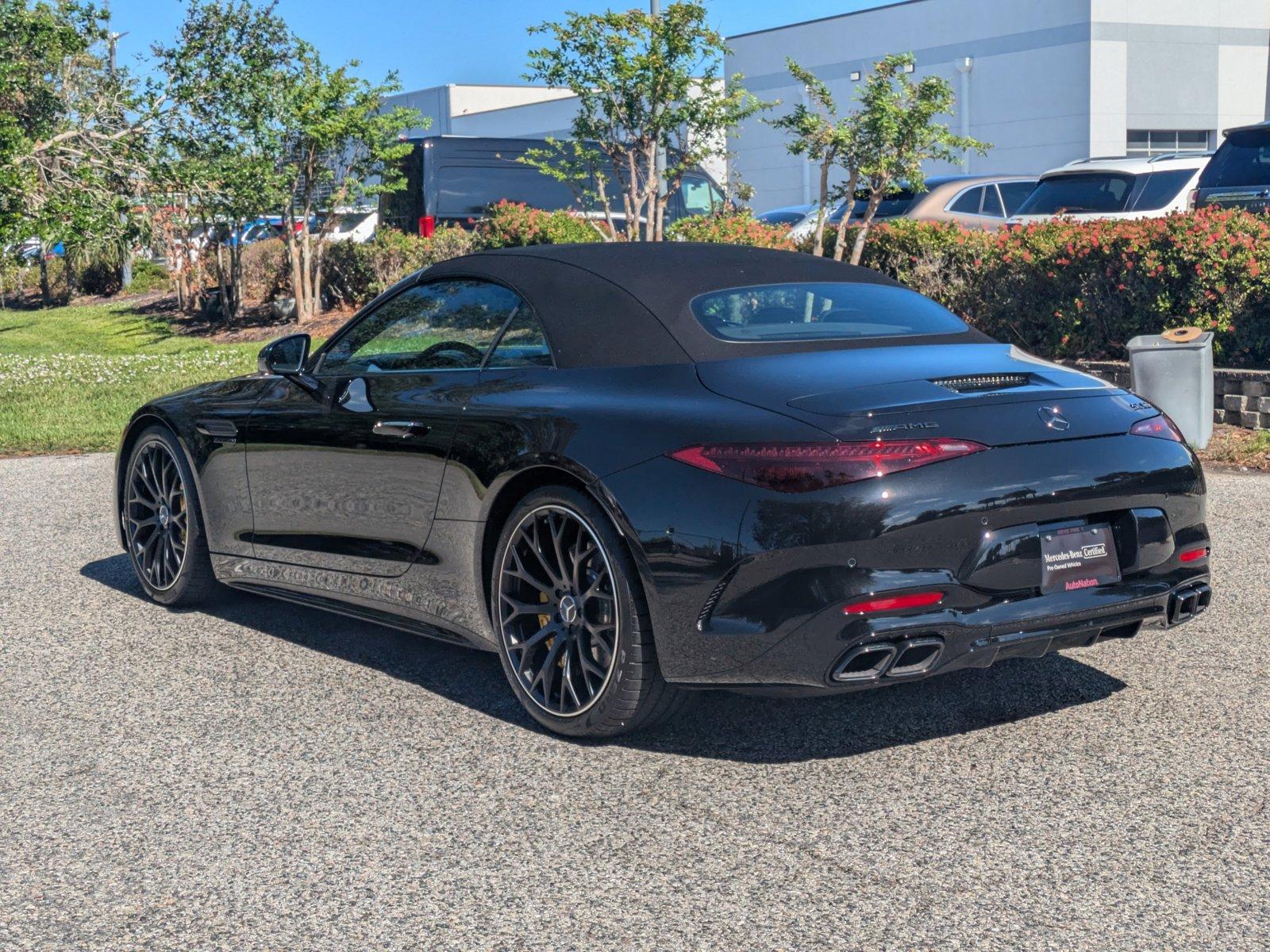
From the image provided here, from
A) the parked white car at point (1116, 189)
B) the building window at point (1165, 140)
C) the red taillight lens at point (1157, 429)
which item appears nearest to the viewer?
the red taillight lens at point (1157, 429)

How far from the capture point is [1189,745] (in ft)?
14.3

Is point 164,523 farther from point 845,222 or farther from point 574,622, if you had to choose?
point 845,222

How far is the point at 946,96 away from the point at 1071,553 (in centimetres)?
1358

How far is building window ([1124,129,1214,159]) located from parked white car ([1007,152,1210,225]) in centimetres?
2305

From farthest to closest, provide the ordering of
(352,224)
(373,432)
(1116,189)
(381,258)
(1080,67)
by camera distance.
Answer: (1080,67), (352,224), (381,258), (1116,189), (373,432)

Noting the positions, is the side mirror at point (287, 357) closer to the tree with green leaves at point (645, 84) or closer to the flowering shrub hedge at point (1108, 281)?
the flowering shrub hedge at point (1108, 281)

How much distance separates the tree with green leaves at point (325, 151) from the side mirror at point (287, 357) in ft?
55.9

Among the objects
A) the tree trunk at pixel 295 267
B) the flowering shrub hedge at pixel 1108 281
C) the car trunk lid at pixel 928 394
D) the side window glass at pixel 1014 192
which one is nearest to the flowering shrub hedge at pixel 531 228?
the tree trunk at pixel 295 267

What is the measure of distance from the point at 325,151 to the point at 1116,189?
457 inches

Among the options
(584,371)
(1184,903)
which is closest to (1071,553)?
(1184,903)

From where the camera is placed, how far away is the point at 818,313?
16.3ft

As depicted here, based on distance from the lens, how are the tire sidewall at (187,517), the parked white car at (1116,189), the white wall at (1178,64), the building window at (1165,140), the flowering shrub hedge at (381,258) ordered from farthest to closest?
1. the building window at (1165,140)
2. the white wall at (1178,64)
3. the flowering shrub hedge at (381,258)
4. the parked white car at (1116,189)
5. the tire sidewall at (187,517)

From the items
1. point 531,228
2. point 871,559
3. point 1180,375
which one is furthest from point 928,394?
point 531,228

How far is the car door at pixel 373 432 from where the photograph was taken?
16.4 ft
